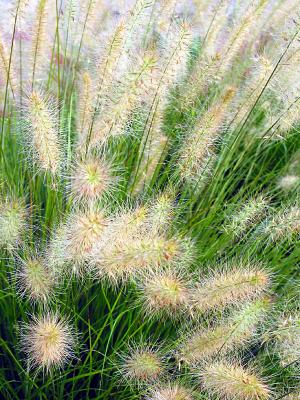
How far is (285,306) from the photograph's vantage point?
1869mm

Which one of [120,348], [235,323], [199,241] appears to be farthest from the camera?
[199,241]

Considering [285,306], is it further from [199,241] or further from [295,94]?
[295,94]

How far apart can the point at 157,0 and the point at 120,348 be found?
5.43 ft

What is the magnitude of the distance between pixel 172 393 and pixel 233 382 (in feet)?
0.60

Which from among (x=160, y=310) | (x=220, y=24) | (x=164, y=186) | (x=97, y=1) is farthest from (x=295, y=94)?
(x=160, y=310)

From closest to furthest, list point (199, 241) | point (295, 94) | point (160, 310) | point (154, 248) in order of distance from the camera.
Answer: point (154, 248)
point (160, 310)
point (199, 241)
point (295, 94)

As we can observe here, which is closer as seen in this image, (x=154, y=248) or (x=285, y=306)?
(x=154, y=248)

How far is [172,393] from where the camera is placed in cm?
168

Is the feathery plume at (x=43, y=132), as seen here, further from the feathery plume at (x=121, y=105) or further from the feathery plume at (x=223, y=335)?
the feathery plume at (x=223, y=335)

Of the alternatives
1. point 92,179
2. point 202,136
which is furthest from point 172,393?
point 202,136

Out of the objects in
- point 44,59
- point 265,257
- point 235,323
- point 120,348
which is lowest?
point 120,348

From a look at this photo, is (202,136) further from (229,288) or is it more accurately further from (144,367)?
(144,367)

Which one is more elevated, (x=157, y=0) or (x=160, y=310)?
(x=157, y=0)

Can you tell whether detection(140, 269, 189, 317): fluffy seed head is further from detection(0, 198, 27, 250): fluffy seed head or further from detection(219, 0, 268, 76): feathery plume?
detection(219, 0, 268, 76): feathery plume
